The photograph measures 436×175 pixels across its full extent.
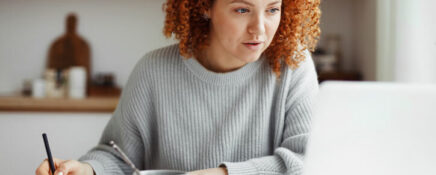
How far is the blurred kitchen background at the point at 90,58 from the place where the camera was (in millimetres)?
2594

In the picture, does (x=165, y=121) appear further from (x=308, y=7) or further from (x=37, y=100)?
(x=37, y=100)

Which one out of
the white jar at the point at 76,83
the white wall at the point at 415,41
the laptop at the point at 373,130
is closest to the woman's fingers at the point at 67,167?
the laptop at the point at 373,130

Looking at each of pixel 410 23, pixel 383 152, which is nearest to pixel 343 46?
pixel 410 23

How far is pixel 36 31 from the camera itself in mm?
3002

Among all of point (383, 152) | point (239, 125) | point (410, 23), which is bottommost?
point (239, 125)

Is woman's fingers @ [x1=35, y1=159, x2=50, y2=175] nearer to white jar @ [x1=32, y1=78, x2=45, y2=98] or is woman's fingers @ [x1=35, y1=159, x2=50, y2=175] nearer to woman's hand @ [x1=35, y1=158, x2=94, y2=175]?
woman's hand @ [x1=35, y1=158, x2=94, y2=175]

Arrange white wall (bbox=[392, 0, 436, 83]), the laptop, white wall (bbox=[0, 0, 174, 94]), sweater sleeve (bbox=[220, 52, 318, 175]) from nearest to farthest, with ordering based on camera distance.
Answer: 1. the laptop
2. sweater sleeve (bbox=[220, 52, 318, 175])
3. white wall (bbox=[392, 0, 436, 83])
4. white wall (bbox=[0, 0, 174, 94])

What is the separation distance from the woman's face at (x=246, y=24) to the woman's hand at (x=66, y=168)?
412mm

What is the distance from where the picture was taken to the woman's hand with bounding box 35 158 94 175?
0.83m

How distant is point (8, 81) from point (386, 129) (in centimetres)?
300

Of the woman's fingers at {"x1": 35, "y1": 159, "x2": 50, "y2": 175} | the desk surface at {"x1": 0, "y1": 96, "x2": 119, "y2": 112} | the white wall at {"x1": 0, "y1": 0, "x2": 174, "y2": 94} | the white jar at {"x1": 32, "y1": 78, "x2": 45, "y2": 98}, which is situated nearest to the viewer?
the woman's fingers at {"x1": 35, "y1": 159, "x2": 50, "y2": 175}

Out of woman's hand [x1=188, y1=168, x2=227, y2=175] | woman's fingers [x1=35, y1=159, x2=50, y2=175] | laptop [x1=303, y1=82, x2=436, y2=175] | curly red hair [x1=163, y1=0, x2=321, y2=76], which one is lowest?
woman's hand [x1=188, y1=168, x2=227, y2=175]

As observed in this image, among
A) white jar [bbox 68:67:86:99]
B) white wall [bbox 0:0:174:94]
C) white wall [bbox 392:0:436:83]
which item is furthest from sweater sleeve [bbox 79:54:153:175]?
white wall [bbox 0:0:174:94]

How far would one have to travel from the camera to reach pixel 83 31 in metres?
3.00
